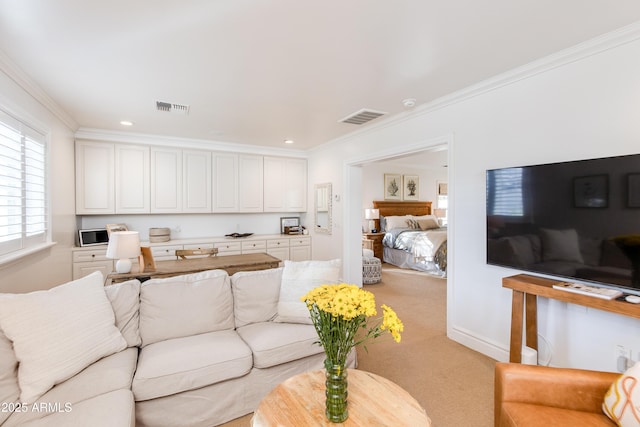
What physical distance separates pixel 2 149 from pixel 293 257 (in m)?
4.00

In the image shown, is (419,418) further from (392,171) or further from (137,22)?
(392,171)

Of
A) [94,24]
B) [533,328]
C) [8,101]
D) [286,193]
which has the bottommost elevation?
[533,328]

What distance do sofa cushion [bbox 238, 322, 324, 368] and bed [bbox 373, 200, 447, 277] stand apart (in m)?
4.23

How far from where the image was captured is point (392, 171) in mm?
7844

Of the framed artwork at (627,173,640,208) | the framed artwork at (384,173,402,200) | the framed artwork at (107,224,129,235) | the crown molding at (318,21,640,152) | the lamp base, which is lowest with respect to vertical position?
the lamp base

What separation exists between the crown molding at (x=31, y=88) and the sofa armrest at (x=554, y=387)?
3838mm

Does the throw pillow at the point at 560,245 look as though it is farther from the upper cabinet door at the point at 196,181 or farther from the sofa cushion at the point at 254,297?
the upper cabinet door at the point at 196,181

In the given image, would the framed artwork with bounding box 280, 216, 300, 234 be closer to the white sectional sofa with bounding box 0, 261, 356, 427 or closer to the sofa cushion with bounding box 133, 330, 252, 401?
the white sectional sofa with bounding box 0, 261, 356, 427

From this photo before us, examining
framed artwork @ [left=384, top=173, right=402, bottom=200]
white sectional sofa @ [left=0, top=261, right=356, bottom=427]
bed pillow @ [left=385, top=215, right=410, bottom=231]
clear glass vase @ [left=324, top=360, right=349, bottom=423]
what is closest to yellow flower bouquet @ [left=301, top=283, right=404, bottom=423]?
clear glass vase @ [left=324, top=360, right=349, bottom=423]

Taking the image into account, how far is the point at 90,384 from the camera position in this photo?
152 cm

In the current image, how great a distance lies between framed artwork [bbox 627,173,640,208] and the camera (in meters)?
1.73

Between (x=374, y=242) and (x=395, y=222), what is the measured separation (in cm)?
78

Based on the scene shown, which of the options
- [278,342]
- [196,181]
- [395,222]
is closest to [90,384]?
[278,342]

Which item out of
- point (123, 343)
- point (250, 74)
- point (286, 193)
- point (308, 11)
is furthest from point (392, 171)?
point (123, 343)
